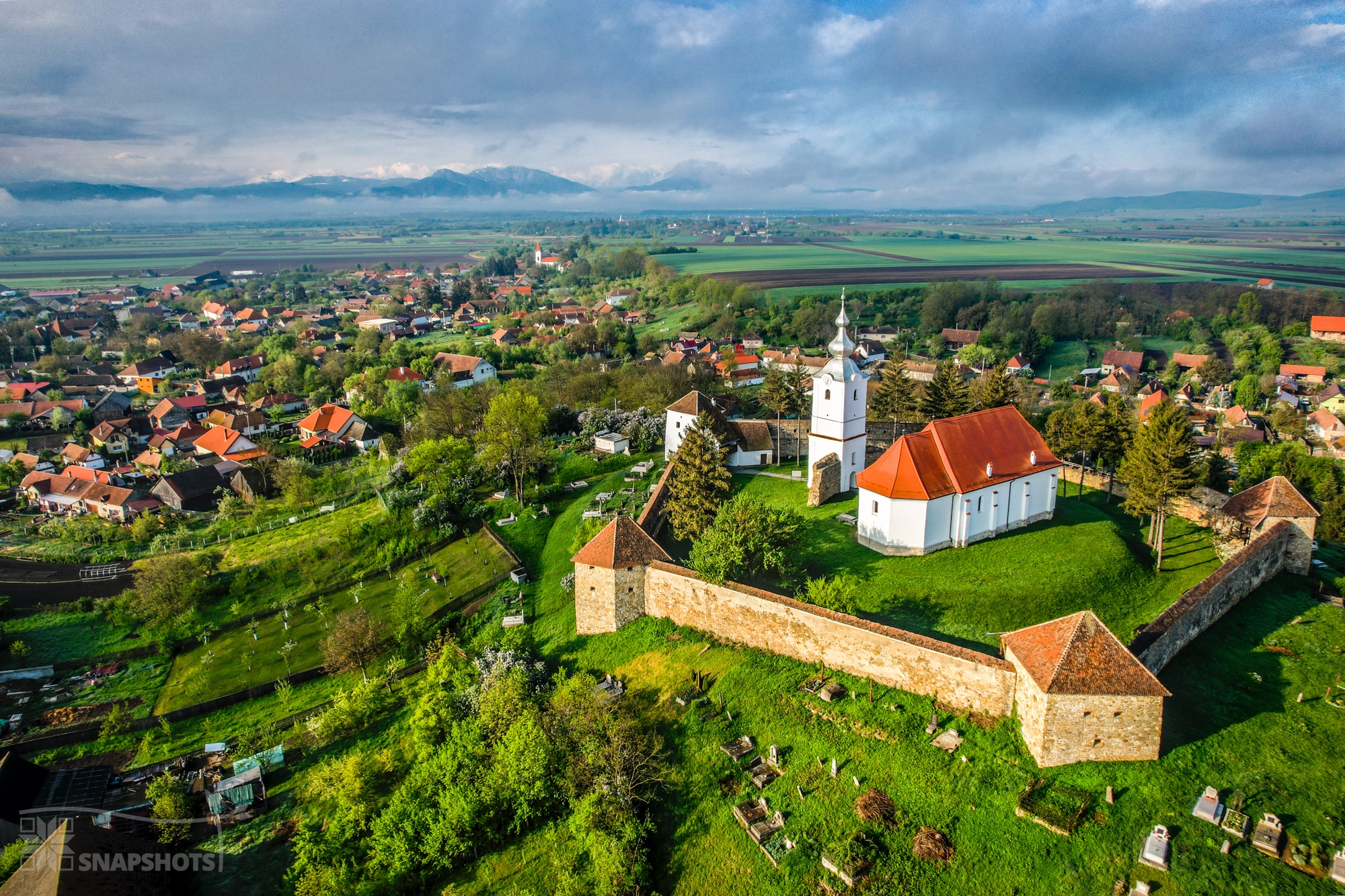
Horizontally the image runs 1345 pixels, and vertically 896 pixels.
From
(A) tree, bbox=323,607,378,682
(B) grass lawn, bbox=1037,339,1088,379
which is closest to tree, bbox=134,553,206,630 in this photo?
(A) tree, bbox=323,607,378,682

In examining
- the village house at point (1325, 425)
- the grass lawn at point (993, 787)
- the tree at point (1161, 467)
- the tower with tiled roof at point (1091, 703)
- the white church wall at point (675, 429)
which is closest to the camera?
the grass lawn at point (993, 787)

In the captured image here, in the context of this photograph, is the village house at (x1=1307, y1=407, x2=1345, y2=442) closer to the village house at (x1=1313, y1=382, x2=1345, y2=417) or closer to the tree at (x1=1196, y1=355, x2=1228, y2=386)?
the village house at (x1=1313, y1=382, x2=1345, y2=417)

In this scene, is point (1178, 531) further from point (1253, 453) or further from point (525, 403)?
point (525, 403)

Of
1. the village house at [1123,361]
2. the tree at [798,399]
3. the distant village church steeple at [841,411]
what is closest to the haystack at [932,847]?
the distant village church steeple at [841,411]

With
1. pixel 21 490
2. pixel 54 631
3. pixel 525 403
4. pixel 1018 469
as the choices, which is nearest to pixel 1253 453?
pixel 1018 469

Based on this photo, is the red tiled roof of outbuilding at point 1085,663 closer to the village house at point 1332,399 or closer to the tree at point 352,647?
the tree at point 352,647

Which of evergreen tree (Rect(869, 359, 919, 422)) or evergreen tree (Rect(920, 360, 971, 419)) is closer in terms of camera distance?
evergreen tree (Rect(920, 360, 971, 419))
